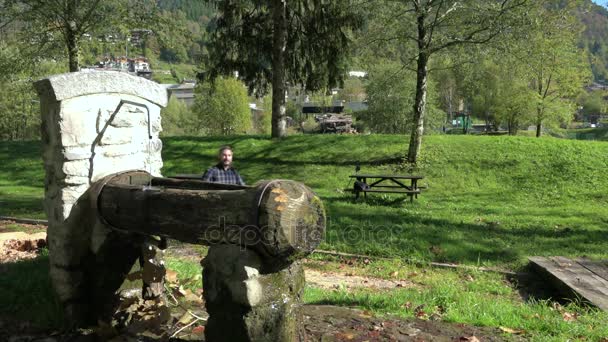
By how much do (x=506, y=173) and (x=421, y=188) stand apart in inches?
115

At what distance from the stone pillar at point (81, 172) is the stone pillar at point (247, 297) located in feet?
5.07

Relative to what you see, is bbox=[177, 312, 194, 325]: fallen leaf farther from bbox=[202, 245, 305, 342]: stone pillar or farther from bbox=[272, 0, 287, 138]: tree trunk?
bbox=[272, 0, 287, 138]: tree trunk

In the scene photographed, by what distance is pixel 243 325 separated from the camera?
10.2ft

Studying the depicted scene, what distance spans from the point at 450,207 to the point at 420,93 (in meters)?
4.89

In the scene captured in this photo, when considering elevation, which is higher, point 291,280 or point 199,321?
point 291,280

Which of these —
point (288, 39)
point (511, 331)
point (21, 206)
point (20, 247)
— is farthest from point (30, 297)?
point (288, 39)

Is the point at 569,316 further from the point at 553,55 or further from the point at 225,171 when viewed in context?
the point at 553,55

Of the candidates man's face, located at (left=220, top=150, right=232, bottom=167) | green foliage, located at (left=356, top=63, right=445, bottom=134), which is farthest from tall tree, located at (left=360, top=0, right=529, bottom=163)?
green foliage, located at (left=356, top=63, right=445, bottom=134)

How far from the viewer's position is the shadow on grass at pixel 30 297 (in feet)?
14.6

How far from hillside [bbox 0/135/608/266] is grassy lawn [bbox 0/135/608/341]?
4 cm

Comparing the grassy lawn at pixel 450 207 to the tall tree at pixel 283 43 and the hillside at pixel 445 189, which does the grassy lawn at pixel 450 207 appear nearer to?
the hillside at pixel 445 189

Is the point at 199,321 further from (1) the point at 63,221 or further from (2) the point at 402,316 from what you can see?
(2) the point at 402,316

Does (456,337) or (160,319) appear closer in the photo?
(160,319)

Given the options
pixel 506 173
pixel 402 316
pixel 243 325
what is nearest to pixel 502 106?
pixel 506 173
